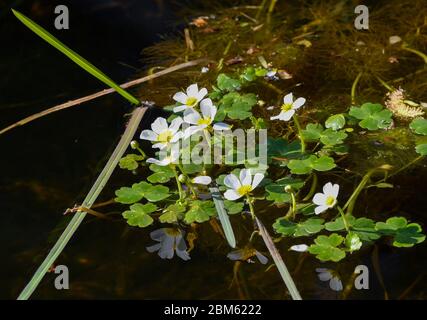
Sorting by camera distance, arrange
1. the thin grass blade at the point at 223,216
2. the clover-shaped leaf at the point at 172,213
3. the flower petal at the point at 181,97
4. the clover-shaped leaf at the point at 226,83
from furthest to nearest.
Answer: the clover-shaped leaf at the point at 226,83, the flower petal at the point at 181,97, the clover-shaped leaf at the point at 172,213, the thin grass blade at the point at 223,216

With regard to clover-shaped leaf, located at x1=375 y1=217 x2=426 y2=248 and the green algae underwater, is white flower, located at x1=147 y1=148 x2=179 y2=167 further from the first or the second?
clover-shaped leaf, located at x1=375 y1=217 x2=426 y2=248

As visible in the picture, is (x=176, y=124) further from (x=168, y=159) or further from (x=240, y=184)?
(x=240, y=184)

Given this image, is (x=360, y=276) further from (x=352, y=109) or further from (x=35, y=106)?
(x=35, y=106)

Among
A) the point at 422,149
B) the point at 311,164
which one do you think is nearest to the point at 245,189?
the point at 311,164

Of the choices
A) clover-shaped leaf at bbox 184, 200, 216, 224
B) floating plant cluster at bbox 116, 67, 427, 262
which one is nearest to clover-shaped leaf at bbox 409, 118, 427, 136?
floating plant cluster at bbox 116, 67, 427, 262

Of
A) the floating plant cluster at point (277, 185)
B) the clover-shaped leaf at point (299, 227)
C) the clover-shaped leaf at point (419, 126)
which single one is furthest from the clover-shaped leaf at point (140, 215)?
the clover-shaped leaf at point (419, 126)

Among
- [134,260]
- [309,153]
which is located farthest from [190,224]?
[309,153]

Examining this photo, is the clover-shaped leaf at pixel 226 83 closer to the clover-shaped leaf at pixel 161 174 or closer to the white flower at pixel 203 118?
the white flower at pixel 203 118
